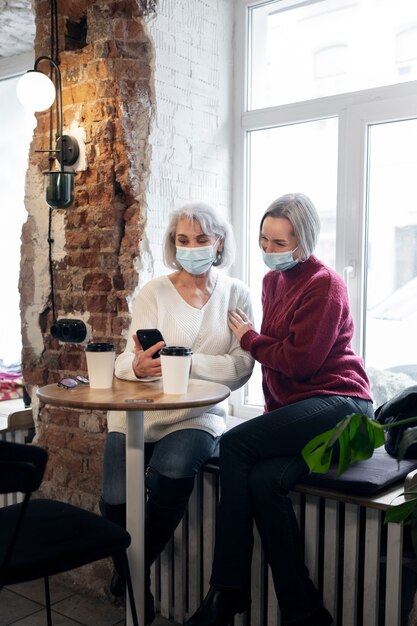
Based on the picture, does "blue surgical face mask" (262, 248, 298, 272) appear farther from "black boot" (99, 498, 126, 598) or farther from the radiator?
"black boot" (99, 498, 126, 598)

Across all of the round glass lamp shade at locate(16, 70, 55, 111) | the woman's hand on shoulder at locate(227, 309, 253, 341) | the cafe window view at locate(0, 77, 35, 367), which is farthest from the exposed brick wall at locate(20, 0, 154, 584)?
the cafe window view at locate(0, 77, 35, 367)

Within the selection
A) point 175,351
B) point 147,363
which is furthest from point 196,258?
point 175,351

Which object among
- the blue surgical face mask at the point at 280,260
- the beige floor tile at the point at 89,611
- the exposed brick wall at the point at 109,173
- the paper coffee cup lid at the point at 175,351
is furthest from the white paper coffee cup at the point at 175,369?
the beige floor tile at the point at 89,611

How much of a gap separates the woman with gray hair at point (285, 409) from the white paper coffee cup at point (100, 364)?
1.32ft

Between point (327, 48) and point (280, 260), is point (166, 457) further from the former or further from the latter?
point (327, 48)

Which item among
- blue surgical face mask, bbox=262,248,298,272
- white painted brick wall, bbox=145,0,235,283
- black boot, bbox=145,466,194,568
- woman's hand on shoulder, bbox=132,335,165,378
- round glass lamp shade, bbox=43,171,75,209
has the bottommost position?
black boot, bbox=145,466,194,568

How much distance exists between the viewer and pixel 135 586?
1.95 metres

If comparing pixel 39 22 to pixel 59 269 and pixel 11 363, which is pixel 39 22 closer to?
pixel 59 269

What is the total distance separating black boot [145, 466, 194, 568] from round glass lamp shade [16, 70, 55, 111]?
4.55ft

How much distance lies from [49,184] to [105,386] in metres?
1.12

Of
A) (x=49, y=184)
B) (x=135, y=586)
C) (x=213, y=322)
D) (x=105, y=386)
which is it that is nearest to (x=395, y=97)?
(x=213, y=322)

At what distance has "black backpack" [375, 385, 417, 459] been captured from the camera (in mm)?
2146

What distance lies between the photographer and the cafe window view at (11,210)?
4.02 metres

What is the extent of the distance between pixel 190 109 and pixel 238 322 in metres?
0.99
